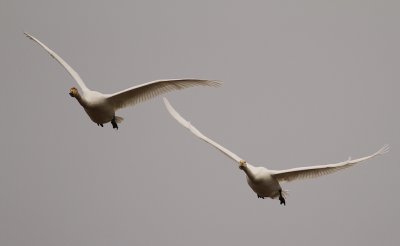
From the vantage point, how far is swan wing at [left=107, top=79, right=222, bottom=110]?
30.6 metres

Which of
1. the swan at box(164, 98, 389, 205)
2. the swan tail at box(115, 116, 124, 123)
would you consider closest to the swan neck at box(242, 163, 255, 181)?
the swan at box(164, 98, 389, 205)

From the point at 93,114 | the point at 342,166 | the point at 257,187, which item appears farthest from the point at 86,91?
the point at 342,166

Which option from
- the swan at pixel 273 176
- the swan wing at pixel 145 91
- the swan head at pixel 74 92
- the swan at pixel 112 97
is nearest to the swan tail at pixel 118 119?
the swan at pixel 112 97

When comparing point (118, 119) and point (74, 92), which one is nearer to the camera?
point (74, 92)

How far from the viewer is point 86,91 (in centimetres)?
3222

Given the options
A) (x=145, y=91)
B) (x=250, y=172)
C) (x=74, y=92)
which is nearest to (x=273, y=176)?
(x=250, y=172)

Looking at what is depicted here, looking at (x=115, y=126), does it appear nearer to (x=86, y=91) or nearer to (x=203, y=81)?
(x=86, y=91)

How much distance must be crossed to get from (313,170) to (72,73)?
8.37m

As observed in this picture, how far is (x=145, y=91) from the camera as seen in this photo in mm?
31766

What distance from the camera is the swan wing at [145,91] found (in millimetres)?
30625

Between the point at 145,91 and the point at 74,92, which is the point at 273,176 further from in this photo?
the point at 74,92

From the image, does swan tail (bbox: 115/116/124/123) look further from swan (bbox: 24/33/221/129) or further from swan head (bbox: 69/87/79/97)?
swan head (bbox: 69/87/79/97)

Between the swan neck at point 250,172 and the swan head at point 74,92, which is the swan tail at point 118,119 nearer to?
the swan head at point 74,92

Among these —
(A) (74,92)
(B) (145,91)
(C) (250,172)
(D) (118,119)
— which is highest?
(B) (145,91)
